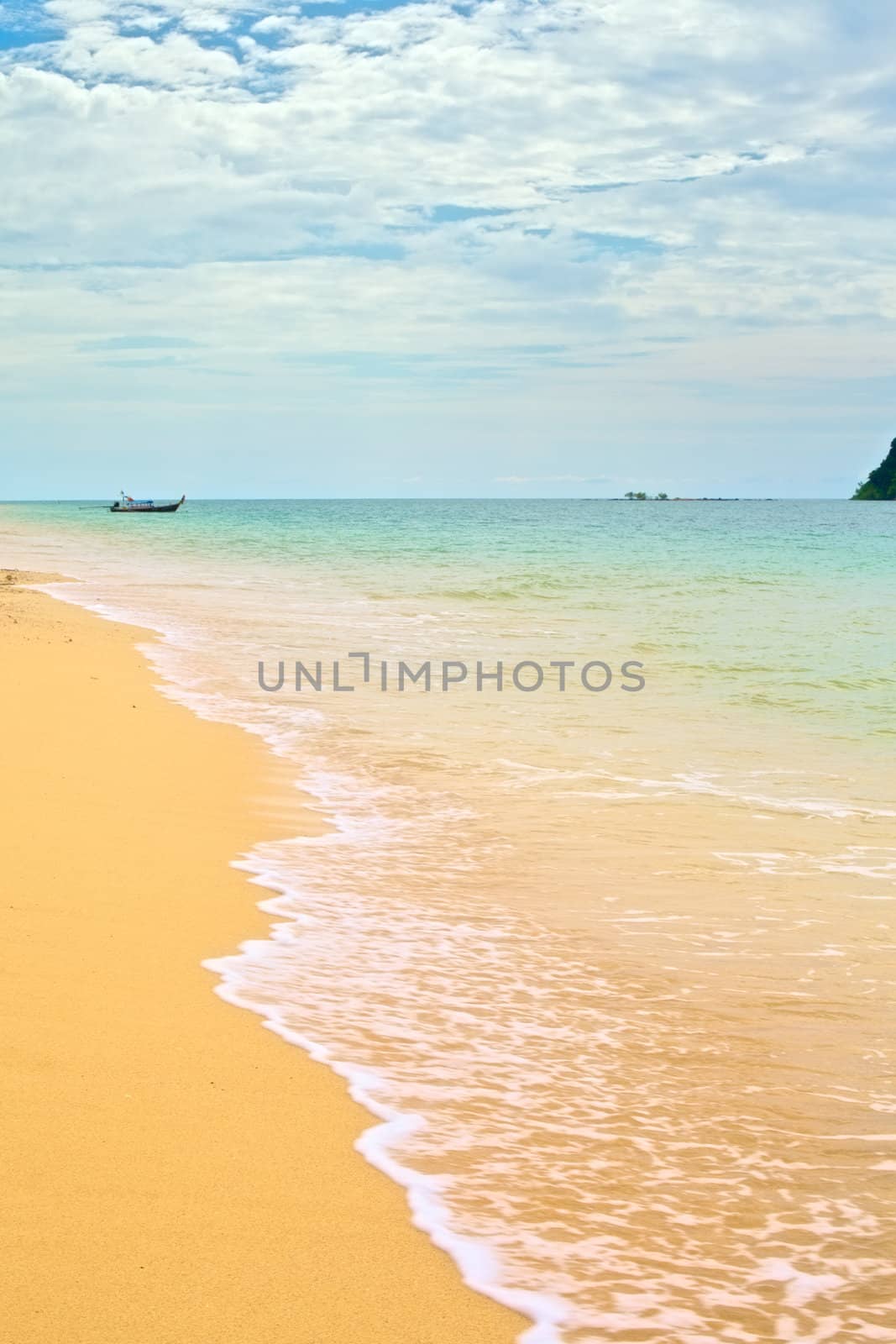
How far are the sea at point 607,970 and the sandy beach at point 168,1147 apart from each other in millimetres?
128

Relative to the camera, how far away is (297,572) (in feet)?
116

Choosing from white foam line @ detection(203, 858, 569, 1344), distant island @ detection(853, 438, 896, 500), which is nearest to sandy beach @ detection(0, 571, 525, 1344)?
white foam line @ detection(203, 858, 569, 1344)

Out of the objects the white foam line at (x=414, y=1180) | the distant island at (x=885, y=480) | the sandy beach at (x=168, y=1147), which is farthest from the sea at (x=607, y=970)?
the distant island at (x=885, y=480)

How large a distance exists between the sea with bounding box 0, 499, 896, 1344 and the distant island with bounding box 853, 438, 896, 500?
185207 mm

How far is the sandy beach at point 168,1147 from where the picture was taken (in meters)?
2.60

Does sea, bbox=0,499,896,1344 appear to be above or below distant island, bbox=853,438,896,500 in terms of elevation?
below

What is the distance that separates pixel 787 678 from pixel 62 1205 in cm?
1238

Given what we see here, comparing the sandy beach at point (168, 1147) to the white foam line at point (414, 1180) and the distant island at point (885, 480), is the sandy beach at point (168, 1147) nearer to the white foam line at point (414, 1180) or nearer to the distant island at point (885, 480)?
the white foam line at point (414, 1180)

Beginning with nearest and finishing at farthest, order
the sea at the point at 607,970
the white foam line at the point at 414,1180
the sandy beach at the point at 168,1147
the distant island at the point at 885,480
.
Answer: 1. the sandy beach at the point at 168,1147
2. the white foam line at the point at 414,1180
3. the sea at the point at 607,970
4. the distant island at the point at 885,480

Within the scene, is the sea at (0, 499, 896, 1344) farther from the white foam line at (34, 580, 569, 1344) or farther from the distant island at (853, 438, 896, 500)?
the distant island at (853, 438, 896, 500)

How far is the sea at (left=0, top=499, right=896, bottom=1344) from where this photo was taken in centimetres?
294

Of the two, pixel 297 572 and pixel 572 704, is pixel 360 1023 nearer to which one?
pixel 572 704

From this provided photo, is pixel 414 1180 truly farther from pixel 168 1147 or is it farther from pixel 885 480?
pixel 885 480

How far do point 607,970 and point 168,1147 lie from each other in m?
2.12
